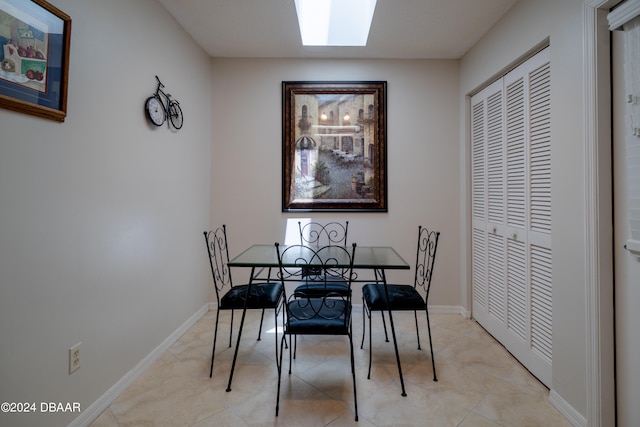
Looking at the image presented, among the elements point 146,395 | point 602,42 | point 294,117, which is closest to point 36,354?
point 146,395

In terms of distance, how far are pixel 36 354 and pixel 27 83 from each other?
3.90 feet

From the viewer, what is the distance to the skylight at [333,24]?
9.22ft

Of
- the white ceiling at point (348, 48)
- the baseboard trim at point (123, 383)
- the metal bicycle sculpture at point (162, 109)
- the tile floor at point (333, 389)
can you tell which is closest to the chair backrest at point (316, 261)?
the tile floor at point (333, 389)

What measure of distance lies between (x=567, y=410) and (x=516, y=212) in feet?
4.17

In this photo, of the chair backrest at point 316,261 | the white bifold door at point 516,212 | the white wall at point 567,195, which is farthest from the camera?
the white bifold door at point 516,212

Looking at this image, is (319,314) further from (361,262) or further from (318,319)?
(361,262)

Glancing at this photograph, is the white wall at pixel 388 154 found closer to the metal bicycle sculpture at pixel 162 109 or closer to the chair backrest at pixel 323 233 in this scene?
the chair backrest at pixel 323 233

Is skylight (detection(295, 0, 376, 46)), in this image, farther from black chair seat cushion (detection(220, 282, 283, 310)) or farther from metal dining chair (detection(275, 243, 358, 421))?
black chair seat cushion (detection(220, 282, 283, 310))

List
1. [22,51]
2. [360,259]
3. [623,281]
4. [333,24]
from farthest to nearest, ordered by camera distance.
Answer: [333,24]
[360,259]
[623,281]
[22,51]

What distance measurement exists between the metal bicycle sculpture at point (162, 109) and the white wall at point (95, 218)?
7cm

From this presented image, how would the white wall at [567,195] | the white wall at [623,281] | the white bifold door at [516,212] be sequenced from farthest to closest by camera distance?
the white bifold door at [516,212] < the white wall at [567,195] < the white wall at [623,281]

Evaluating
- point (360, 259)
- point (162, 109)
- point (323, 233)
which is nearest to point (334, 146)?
point (323, 233)

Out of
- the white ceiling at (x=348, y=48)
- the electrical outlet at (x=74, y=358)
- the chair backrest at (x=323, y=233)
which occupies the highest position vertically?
the white ceiling at (x=348, y=48)

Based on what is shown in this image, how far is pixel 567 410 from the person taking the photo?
1.63m
